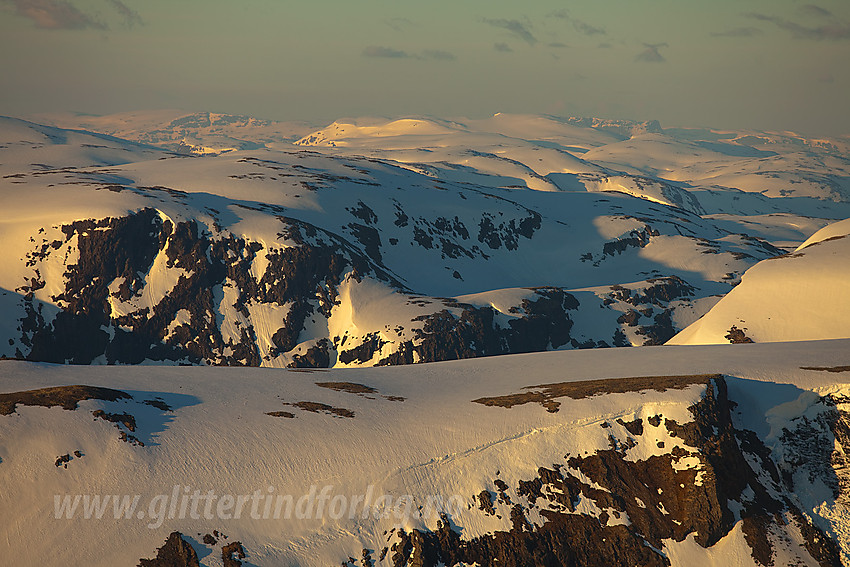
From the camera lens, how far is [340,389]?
244 feet

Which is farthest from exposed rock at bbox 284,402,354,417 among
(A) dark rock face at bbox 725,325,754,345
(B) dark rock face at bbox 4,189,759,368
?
(B) dark rock face at bbox 4,189,759,368

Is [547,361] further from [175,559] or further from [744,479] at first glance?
[175,559]

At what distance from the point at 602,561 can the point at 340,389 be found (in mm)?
30019

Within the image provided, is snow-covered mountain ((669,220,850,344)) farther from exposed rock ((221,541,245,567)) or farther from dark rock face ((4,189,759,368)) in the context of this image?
exposed rock ((221,541,245,567))

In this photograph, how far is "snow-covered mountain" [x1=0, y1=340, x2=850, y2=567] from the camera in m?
50.7

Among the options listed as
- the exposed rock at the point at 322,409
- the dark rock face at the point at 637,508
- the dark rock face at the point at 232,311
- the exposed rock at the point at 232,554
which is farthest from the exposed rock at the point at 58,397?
the dark rock face at the point at 232,311

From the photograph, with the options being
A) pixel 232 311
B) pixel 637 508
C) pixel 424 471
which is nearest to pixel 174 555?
pixel 424 471

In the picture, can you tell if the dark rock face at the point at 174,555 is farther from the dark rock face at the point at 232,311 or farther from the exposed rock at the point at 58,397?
the dark rock face at the point at 232,311

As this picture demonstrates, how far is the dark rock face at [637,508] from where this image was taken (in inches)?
2160

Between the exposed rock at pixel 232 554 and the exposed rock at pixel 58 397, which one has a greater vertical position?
the exposed rock at pixel 58 397

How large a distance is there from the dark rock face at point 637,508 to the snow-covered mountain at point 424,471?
0.15 m

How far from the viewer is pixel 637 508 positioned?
59312 mm

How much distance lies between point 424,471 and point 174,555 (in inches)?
756

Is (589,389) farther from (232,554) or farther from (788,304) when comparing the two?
(788,304)
